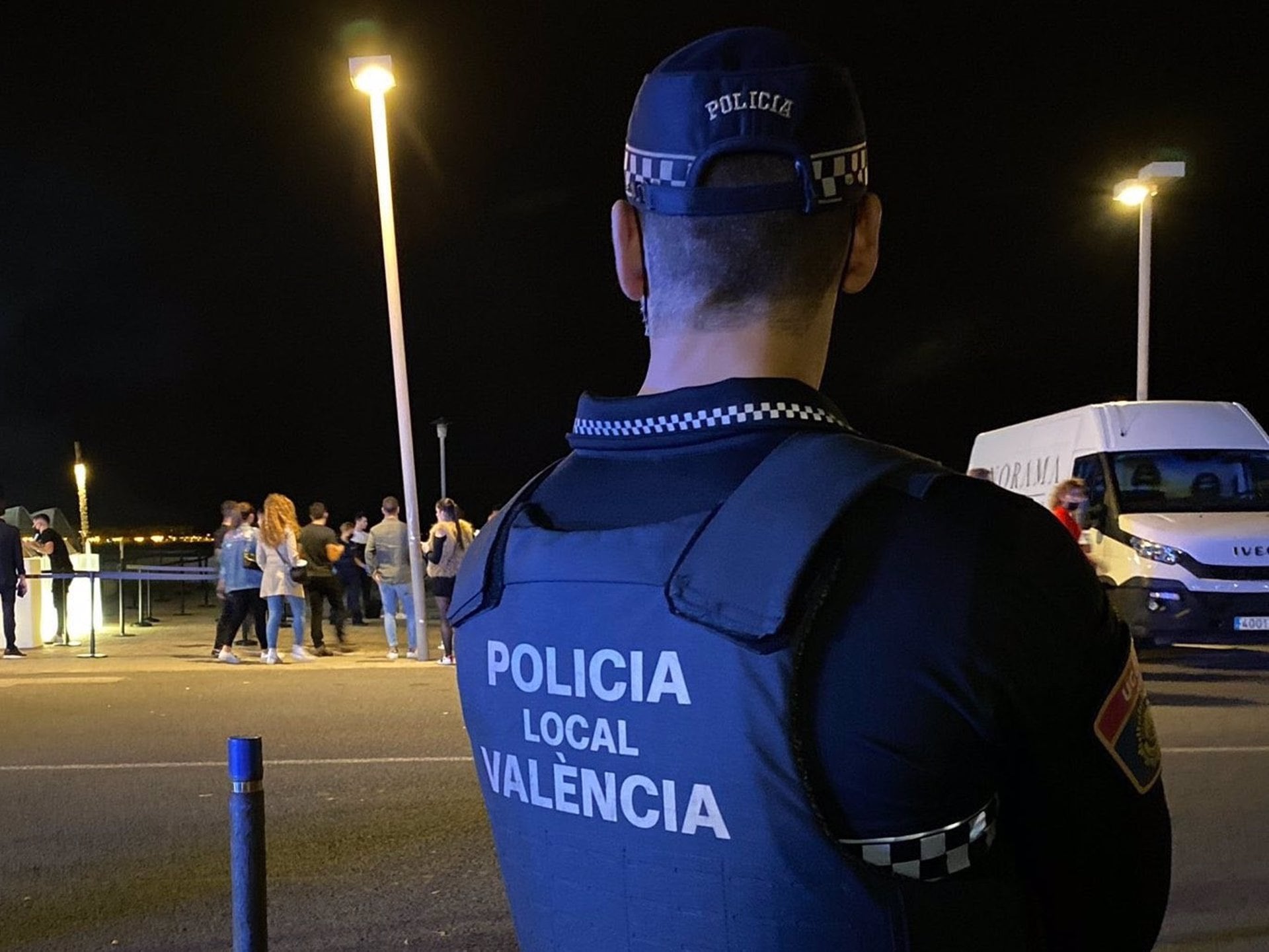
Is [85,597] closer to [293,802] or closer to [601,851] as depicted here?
[293,802]

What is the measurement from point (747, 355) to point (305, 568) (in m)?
12.3

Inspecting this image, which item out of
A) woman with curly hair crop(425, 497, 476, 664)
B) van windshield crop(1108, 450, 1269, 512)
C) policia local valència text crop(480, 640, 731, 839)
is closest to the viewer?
policia local valència text crop(480, 640, 731, 839)

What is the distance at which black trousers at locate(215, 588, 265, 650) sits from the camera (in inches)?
499

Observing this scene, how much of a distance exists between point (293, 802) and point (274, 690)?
170 inches

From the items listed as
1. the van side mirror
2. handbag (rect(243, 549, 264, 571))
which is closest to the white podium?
handbag (rect(243, 549, 264, 571))

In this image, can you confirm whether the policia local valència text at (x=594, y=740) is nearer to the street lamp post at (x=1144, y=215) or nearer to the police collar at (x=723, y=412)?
the police collar at (x=723, y=412)

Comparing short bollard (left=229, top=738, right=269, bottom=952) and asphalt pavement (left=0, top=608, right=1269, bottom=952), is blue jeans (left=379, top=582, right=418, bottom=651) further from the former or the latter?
short bollard (left=229, top=738, right=269, bottom=952)

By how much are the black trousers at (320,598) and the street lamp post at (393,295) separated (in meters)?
1.05

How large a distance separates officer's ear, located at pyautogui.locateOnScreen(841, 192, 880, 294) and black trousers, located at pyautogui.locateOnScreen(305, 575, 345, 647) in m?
12.5

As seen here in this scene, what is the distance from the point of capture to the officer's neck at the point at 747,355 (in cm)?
131

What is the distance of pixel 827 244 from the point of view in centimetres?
132

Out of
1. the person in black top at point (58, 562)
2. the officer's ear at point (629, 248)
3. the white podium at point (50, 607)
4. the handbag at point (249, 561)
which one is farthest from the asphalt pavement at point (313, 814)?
the person in black top at point (58, 562)

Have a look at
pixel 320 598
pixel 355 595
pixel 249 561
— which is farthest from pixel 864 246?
pixel 355 595

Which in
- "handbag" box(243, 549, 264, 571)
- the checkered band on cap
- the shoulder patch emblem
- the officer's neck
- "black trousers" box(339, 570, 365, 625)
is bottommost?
"black trousers" box(339, 570, 365, 625)
